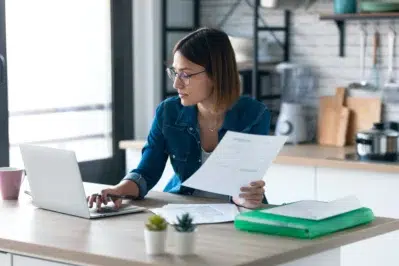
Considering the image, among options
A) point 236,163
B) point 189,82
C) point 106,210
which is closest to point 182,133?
point 189,82

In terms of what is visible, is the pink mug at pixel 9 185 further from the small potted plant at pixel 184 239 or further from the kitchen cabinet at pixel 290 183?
the kitchen cabinet at pixel 290 183

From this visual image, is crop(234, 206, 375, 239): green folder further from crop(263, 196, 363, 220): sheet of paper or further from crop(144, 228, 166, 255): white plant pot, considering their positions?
Result: crop(144, 228, 166, 255): white plant pot

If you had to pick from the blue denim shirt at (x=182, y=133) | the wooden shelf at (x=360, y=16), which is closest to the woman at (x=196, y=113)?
the blue denim shirt at (x=182, y=133)

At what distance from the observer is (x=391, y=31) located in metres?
4.49

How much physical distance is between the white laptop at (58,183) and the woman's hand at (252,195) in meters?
0.31

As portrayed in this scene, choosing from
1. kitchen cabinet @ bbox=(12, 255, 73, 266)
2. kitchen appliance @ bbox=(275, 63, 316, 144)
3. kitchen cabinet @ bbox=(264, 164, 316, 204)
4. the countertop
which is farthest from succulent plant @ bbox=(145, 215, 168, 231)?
kitchen appliance @ bbox=(275, 63, 316, 144)

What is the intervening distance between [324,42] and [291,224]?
2576 mm

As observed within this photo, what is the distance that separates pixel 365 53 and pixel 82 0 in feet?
4.90

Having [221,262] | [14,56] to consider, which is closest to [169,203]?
[221,262]

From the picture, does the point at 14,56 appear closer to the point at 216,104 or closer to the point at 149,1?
the point at 149,1

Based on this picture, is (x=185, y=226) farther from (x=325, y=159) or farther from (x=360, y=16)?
(x=360, y=16)

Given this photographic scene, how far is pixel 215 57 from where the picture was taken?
3.01 m

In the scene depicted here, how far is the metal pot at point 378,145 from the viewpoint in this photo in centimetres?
405

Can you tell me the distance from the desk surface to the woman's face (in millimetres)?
490
